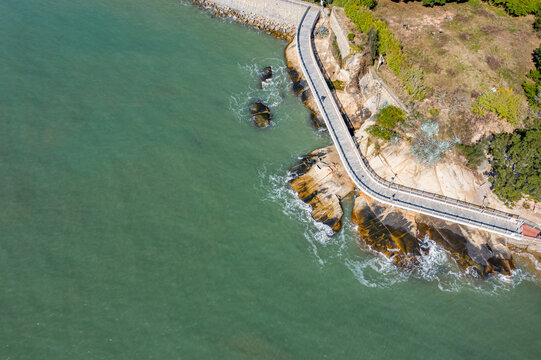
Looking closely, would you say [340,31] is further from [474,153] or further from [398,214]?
[398,214]

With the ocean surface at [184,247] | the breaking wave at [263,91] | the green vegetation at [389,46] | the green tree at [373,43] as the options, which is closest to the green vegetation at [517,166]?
the ocean surface at [184,247]

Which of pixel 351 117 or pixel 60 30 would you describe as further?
pixel 60 30

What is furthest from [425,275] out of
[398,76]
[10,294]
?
[10,294]

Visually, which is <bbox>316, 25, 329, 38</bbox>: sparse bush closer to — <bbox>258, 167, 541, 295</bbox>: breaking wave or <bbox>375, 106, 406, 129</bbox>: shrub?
<bbox>375, 106, 406, 129</bbox>: shrub

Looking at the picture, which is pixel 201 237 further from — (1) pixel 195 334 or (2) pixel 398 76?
(2) pixel 398 76

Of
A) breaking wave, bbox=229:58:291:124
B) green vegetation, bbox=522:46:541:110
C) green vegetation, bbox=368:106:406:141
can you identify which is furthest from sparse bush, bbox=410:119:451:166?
breaking wave, bbox=229:58:291:124
